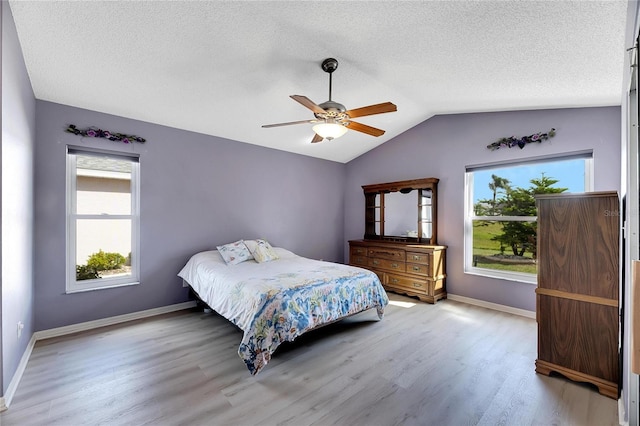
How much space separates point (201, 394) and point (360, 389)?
1180 mm

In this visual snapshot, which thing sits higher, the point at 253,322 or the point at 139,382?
the point at 253,322

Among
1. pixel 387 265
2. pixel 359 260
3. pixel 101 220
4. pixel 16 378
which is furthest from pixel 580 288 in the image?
pixel 101 220

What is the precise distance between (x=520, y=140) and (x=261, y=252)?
12.5 ft

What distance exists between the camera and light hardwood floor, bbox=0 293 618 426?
186cm

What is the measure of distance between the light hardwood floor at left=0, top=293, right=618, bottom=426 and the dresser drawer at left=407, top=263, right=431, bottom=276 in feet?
3.48

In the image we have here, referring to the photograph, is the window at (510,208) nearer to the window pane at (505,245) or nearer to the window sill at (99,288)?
the window pane at (505,245)

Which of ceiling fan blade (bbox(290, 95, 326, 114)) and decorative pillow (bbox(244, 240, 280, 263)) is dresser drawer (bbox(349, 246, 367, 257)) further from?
ceiling fan blade (bbox(290, 95, 326, 114))

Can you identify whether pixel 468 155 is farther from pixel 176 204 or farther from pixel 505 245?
pixel 176 204

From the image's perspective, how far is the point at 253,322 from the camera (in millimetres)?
2443

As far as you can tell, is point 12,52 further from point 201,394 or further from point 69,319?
point 201,394

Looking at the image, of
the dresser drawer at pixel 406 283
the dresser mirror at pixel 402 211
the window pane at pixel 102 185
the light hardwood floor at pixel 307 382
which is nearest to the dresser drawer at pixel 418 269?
the dresser drawer at pixel 406 283

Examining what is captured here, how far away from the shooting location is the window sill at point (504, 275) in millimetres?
3771

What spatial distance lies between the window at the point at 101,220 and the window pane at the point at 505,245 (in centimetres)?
480

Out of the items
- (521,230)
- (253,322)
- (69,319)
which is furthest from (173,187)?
(521,230)
